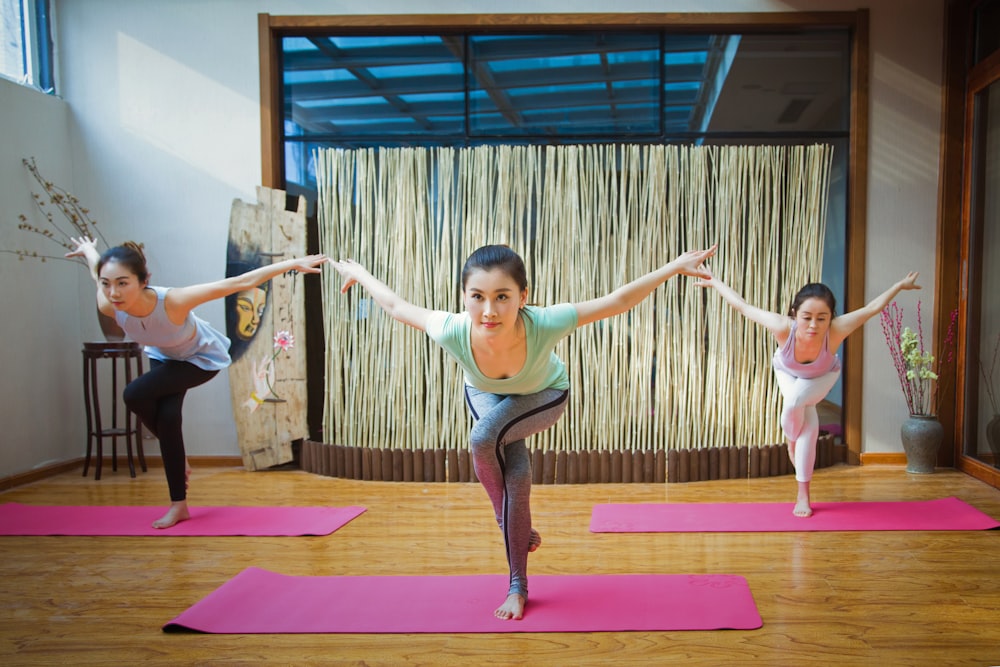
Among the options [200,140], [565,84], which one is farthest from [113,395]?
[565,84]

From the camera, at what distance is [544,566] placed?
2.68 meters

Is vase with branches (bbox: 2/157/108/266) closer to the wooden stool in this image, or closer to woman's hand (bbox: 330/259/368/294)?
the wooden stool

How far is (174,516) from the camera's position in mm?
3260

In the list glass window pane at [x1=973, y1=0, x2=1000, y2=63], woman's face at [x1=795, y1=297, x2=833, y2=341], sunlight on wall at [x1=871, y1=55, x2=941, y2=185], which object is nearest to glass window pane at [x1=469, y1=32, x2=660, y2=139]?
sunlight on wall at [x1=871, y1=55, x2=941, y2=185]

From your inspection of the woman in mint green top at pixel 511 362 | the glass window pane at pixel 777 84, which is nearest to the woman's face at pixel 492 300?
the woman in mint green top at pixel 511 362

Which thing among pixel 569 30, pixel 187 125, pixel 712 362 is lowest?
pixel 712 362

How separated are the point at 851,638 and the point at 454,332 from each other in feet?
4.43

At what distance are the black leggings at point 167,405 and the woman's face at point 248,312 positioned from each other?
92cm

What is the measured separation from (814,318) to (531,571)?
1.56 metres

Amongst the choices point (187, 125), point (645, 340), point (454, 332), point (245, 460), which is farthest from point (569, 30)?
point (245, 460)

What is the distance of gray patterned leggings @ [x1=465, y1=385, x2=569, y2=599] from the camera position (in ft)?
7.39

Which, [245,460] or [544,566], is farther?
[245,460]

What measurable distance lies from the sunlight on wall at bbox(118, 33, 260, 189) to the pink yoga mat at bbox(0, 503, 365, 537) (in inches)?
76.4

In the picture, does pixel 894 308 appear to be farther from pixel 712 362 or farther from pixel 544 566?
pixel 544 566
